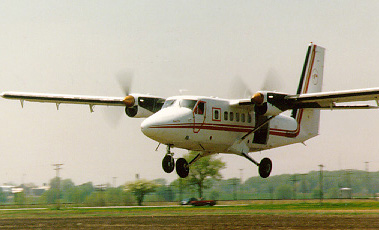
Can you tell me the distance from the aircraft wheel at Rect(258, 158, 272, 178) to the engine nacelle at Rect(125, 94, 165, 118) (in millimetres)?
6570

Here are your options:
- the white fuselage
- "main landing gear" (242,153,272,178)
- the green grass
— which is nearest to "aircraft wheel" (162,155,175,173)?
the white fuselage

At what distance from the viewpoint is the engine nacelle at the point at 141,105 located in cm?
3253

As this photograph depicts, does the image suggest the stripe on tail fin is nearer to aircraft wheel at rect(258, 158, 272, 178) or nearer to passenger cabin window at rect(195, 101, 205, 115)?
aircraft wheel at rect(258, 158, 272, 178)

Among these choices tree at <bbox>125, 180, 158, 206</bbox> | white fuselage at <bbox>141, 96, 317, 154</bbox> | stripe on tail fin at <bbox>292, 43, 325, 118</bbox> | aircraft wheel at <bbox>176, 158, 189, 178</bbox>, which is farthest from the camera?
tree at <bbox>125, 180, 158, 206</bbox>

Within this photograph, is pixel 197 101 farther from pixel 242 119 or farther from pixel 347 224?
pixel 347 224

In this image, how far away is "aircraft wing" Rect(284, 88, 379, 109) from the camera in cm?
2883

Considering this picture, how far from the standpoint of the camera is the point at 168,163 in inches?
1130

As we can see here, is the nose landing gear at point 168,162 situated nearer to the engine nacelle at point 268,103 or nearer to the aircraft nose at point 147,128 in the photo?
the aircraft nose at point 147,128

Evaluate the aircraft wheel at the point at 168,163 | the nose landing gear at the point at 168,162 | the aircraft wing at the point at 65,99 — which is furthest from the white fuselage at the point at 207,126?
the aircraft wing at the point at 65,99

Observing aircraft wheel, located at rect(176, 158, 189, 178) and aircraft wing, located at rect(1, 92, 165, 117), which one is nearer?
aircraft wheel, located at rect(176, 158, 189, 178)

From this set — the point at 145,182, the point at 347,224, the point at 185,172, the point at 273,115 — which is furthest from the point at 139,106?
the point at 145,182

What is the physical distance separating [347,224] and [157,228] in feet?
25.3

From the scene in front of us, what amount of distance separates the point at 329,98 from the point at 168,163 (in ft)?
28.7

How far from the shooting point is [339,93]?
29.4 metres
